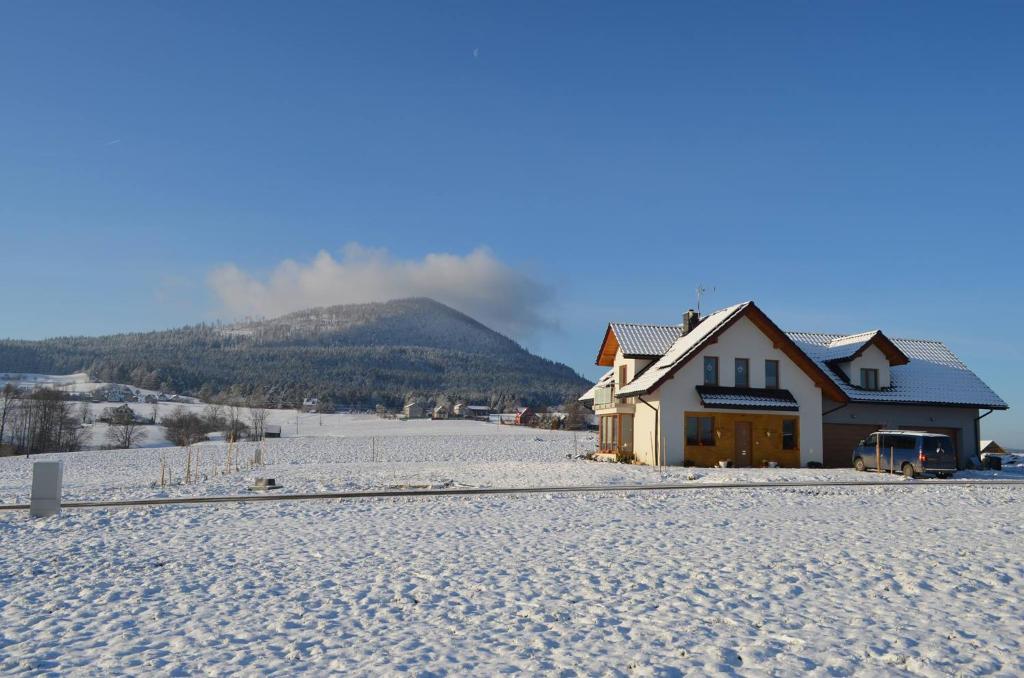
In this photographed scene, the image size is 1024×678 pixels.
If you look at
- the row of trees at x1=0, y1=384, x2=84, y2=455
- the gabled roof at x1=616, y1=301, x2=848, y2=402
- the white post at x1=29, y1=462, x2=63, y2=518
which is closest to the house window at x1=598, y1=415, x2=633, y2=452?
the gabled roof at x1=616, y1=301, x2=848, y2=402

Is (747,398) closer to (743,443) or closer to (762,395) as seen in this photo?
(762,395)

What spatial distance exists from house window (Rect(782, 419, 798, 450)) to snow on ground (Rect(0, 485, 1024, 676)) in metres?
18.2

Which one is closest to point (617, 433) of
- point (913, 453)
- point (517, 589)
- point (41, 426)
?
point (913, 453)

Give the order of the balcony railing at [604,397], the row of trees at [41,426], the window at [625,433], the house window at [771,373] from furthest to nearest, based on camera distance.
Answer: the row of trees at [41,426]
the balcony railing at [604,397]
the window at [625,433]
the house window at [771,373]

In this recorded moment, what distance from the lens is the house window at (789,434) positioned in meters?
36.4

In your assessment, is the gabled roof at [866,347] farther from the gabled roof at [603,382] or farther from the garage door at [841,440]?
the gabled roof at [603,382]

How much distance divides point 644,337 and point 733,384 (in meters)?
6.04

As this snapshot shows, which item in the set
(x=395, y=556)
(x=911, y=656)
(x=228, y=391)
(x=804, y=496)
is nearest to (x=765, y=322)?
(x=804, y=496)

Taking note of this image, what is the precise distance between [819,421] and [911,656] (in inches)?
1206

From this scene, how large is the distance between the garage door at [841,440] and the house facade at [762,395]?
50 mm

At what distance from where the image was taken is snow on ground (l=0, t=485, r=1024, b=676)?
798 centimetres

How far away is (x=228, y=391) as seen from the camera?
19938 centimetres

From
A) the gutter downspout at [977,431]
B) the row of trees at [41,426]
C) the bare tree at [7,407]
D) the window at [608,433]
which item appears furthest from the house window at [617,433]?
the bare tree at [7,407]

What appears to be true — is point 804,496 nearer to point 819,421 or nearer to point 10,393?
point 819,421
